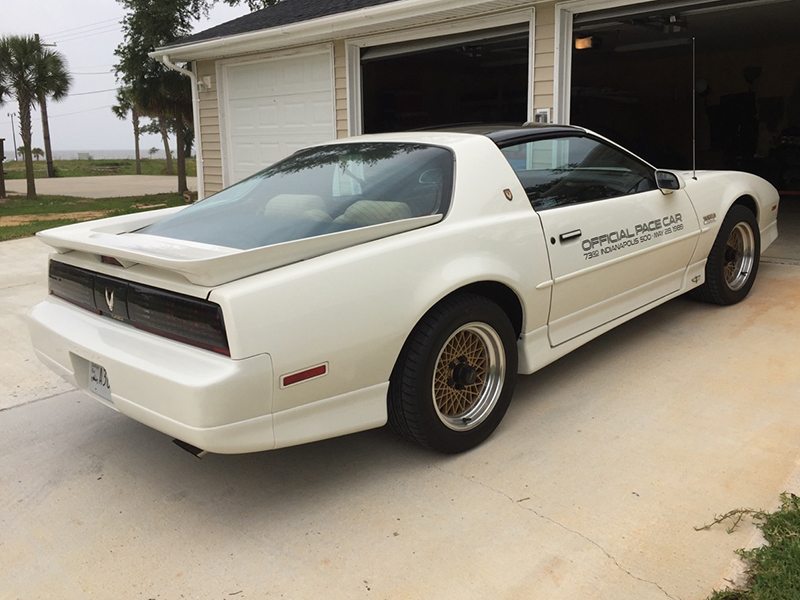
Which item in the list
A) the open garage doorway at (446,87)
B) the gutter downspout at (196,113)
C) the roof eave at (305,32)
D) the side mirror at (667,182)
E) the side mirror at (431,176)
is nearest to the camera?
the side mirror at (431,176)

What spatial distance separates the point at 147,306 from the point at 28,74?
727 inches

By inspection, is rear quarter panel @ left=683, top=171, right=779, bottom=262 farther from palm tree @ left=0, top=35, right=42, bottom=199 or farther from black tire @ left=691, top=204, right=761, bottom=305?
palm tree @ left=0, top=35, right=42, bottom=199

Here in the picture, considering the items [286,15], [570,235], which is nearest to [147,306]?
[570,235]

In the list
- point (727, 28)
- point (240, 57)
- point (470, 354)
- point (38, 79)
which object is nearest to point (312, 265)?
point (470, 354)

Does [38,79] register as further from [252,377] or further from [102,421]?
[252,377]

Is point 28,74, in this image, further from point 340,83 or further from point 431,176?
point 431,176

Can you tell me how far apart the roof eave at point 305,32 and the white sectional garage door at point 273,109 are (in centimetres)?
31

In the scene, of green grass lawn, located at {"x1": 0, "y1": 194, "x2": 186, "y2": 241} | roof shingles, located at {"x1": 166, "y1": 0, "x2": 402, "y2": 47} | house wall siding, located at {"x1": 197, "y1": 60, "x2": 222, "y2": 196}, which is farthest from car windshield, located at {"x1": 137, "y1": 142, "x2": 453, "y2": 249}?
green grass lawn, located at {"x1": 0, "y1": 194, "x2": 186, "y2": 241}

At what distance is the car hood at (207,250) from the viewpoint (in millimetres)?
2365

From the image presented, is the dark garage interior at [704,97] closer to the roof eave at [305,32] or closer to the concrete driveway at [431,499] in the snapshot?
the roof eave at [305,32]

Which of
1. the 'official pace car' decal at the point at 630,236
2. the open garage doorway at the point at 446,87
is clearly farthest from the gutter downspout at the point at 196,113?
the 'official pace car' decal at the point at 630,236

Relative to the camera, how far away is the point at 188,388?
7.54 feet

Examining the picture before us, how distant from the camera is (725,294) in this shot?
16.1 feet

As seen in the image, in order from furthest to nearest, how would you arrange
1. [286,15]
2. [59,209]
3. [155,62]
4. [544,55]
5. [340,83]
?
1. [155,62]
2. [59,209]
3. [286,15]
4. [340,83]
5. [544,55]
